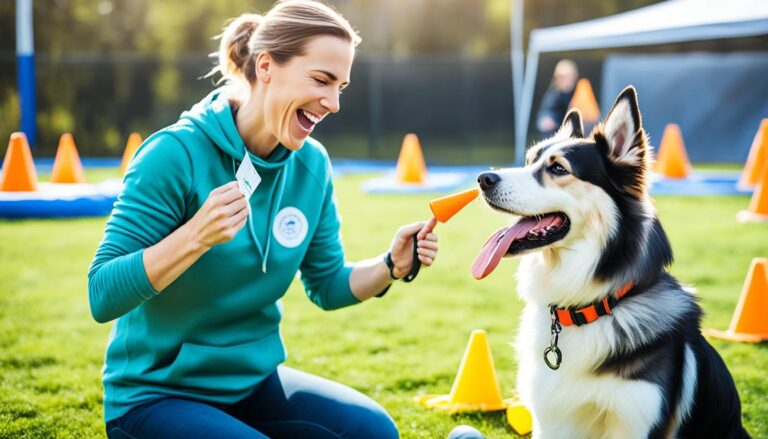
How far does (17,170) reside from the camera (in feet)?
28.5

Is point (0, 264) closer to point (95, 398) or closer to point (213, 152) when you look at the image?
point (95, 398)

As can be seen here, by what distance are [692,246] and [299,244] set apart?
18.7 ft

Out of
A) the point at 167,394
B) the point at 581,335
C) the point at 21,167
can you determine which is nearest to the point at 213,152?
the point at 167,394

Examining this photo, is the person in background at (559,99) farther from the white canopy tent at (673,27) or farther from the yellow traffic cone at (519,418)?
the yellow traffic cone at (519,418)

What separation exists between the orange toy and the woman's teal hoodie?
53cm

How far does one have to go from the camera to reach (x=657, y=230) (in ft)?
8.86

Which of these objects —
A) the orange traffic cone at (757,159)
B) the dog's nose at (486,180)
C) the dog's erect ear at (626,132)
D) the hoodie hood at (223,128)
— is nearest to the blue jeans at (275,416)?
the hoodie hood at (223,128)

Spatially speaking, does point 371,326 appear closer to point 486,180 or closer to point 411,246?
point 411,246

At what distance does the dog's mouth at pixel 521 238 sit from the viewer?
8.99 ft

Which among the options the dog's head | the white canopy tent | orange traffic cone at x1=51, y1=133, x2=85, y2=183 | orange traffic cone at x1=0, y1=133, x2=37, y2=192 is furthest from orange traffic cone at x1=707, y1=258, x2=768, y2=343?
orange traffic cone at x1=51, y1=133, x2=85, y2=183

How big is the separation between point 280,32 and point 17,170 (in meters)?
7.46

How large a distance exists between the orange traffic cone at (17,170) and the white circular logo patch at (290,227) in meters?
7.17

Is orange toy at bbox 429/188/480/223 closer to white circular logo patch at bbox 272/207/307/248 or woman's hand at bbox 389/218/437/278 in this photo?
woman's hand at bbox 389/218/437/278

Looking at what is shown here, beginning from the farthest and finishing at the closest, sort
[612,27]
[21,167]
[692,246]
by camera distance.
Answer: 1. [612,27]
2. [21,167]
3. [692,246]
